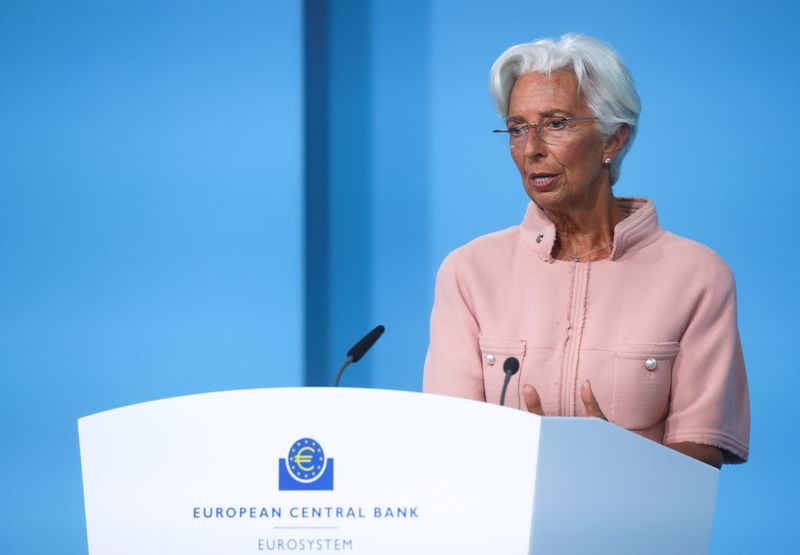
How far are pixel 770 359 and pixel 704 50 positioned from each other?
2.94ft

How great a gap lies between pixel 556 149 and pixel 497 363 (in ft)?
1.28

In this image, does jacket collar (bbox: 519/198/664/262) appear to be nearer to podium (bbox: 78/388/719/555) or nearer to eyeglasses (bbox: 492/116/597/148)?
eyeglasses (bbox: 492/116/597/148)

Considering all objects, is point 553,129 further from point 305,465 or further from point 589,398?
point 305,465

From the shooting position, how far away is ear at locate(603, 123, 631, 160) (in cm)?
186

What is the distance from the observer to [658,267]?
70.6 inches

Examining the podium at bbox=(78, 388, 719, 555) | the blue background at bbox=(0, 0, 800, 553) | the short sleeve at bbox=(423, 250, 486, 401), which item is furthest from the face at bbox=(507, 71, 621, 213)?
the blue background at bbox=(0, 0, 800, 553)

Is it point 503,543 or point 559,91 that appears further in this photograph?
point 559,91

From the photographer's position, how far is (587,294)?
180 centimetres

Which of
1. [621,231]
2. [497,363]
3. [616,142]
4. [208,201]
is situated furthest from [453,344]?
[208,201]

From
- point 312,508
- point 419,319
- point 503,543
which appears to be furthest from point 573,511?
point 419,319

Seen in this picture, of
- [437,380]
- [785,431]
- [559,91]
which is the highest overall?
[559,91]

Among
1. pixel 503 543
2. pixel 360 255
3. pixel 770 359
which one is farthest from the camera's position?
pixel 360 255

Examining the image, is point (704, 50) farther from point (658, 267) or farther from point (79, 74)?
point (79, 74)

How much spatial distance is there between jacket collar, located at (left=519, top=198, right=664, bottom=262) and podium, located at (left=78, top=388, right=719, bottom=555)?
78 centimetres
